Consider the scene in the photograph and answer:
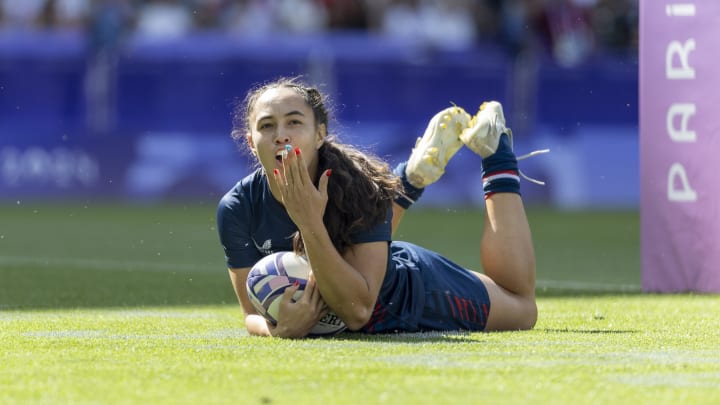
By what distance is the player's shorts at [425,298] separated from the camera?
657cm

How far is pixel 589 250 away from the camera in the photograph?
43.8 ft

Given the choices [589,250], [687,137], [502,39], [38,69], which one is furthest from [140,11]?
[687,137]

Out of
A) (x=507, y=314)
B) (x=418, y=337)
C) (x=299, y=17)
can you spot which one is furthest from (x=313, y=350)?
(x=299, y=17)

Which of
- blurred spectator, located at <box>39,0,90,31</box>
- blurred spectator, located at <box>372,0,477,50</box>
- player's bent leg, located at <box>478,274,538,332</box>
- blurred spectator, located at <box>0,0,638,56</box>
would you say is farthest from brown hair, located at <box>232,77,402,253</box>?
blurred spectator, located at <box>372,0,477,50</box>

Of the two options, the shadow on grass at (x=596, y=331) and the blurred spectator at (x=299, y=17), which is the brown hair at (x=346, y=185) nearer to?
the shadow on grass at (x=596, y=331)

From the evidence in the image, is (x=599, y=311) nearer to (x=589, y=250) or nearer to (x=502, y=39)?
(x=589, y=250)

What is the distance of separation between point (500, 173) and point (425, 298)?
93 centimetres

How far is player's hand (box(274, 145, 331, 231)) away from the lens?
581 cm

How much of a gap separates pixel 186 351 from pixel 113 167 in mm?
13481

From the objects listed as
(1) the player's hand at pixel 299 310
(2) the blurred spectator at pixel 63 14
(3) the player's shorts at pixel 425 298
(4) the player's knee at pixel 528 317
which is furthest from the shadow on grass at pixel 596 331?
(2) the blurred spectator at pixel 63 14

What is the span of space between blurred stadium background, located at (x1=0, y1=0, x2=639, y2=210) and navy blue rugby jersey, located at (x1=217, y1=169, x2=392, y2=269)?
11.8 metres

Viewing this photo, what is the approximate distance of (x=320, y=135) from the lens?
6.41 metres

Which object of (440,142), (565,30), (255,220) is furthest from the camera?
(565,30)

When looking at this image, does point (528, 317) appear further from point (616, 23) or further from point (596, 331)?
point (616, 23)
